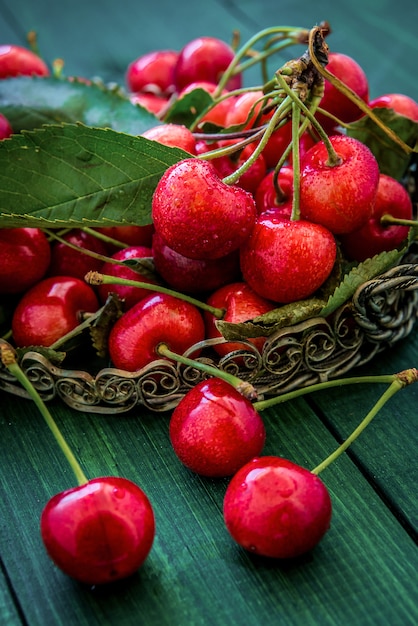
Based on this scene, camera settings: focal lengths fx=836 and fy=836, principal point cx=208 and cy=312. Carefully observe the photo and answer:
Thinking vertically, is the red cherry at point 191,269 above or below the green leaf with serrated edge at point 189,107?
below

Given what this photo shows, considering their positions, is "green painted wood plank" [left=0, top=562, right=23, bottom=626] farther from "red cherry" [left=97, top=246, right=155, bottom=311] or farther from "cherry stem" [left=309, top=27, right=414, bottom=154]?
"cherry stem" [left=309, top=27, right=414, bottom=154]

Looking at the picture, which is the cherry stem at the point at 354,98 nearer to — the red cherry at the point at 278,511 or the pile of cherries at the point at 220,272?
the pile of cherries at the point at 220,272

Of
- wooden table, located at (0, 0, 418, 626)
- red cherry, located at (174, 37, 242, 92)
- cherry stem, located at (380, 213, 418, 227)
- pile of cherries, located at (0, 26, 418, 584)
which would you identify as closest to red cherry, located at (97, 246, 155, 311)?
pile of cherries, located at (0, 26, 418, 584)

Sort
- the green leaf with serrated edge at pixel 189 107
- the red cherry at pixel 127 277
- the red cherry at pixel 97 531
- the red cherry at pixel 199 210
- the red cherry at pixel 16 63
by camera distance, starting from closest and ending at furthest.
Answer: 1. the red cherry at pixel 97 531
2. the red cherry at pixel 199 210
3. the red cherry at pixel 127 277
4. the green leaf with serrated edge at pixel 189 107
5. the red cherry at pixel 16 63

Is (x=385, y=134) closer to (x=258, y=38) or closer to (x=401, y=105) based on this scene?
(x=401, y=105)

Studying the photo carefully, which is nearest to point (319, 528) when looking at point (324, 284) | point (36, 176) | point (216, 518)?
point (216, 518)

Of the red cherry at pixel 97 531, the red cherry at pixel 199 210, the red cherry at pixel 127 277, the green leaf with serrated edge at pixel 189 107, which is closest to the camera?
the red cherry at pixel 97 531

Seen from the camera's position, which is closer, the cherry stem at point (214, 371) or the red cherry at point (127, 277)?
the cherry stem at point (214, 371)

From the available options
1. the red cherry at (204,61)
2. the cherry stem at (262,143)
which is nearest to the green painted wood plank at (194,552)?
the cherry stem at (262,143)
